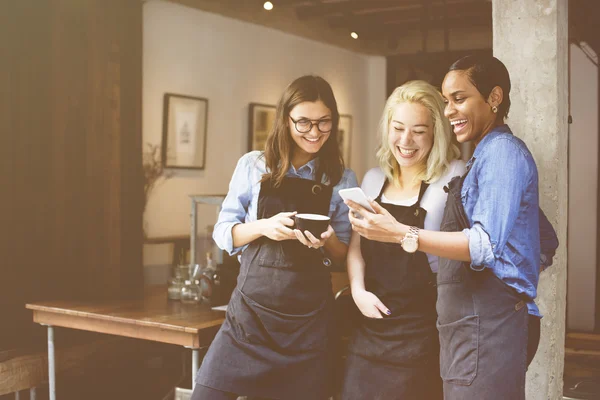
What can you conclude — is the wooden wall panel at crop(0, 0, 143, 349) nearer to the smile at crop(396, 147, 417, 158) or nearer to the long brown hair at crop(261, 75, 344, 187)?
the long brown hair at crop(261, 75, 344, 187)

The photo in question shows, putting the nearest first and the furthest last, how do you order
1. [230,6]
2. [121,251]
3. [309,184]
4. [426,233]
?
[426,233] < [309,184] < [121,251] < [230,6]

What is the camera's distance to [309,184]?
2.56 m

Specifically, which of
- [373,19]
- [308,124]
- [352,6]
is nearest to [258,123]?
[352,6]

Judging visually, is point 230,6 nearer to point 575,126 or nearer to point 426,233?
point 575,126

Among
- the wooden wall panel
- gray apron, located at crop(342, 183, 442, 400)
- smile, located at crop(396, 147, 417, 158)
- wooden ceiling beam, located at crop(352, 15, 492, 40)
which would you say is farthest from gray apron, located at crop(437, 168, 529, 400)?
wooden ceiling beam, located at crop(352, 15, 492, 40)

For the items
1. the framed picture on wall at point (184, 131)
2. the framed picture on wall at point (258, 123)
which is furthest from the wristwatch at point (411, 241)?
the framed picture on wall at point (258, 123)

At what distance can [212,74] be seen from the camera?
21.4 feet

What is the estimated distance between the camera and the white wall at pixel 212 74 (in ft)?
19.2

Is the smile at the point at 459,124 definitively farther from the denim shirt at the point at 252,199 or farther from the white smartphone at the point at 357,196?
the denim shirt at the point at 252,199

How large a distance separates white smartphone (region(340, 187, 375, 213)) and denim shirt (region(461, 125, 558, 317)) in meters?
0.29

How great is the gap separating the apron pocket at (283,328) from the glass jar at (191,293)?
1.17 meters

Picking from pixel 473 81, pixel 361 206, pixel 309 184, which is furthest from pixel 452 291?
pixel 309 184

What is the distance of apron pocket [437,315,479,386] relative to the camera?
74.0 inches

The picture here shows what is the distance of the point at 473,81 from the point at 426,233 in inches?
18.6
